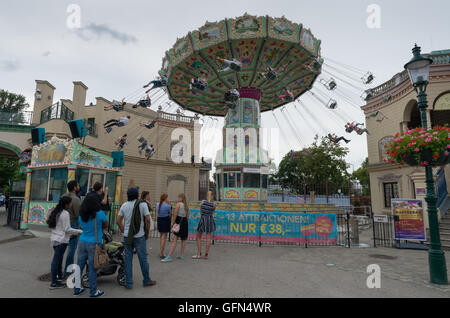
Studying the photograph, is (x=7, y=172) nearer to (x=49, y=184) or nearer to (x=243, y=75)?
(x=49, y=184)

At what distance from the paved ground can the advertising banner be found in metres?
0.97

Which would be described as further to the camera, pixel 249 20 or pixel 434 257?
pixel 249 20

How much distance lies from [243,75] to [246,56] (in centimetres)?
204

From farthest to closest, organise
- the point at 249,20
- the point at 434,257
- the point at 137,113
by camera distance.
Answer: the point at 137,113 → the point at 249,20 → the point at 434,257

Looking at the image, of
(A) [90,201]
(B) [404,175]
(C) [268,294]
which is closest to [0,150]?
(A) [90,201]

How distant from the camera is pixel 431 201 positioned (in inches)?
218

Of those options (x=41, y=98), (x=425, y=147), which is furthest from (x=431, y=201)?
(x=41, y=98)

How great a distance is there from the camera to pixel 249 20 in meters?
14.3

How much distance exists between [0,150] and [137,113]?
1102cm

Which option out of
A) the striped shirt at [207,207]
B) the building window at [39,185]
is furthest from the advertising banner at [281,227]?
the building window at [39,185]

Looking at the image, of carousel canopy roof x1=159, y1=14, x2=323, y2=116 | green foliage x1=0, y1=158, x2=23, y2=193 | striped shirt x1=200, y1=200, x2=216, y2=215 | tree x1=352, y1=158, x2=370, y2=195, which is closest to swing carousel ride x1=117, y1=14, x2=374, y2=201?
carousel canopy roof x1=159, y1=14, x2=323, y2=116

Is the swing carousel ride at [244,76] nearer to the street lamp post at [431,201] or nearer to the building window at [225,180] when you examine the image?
the building window at [225,180]

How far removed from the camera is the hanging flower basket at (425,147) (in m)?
5.48
